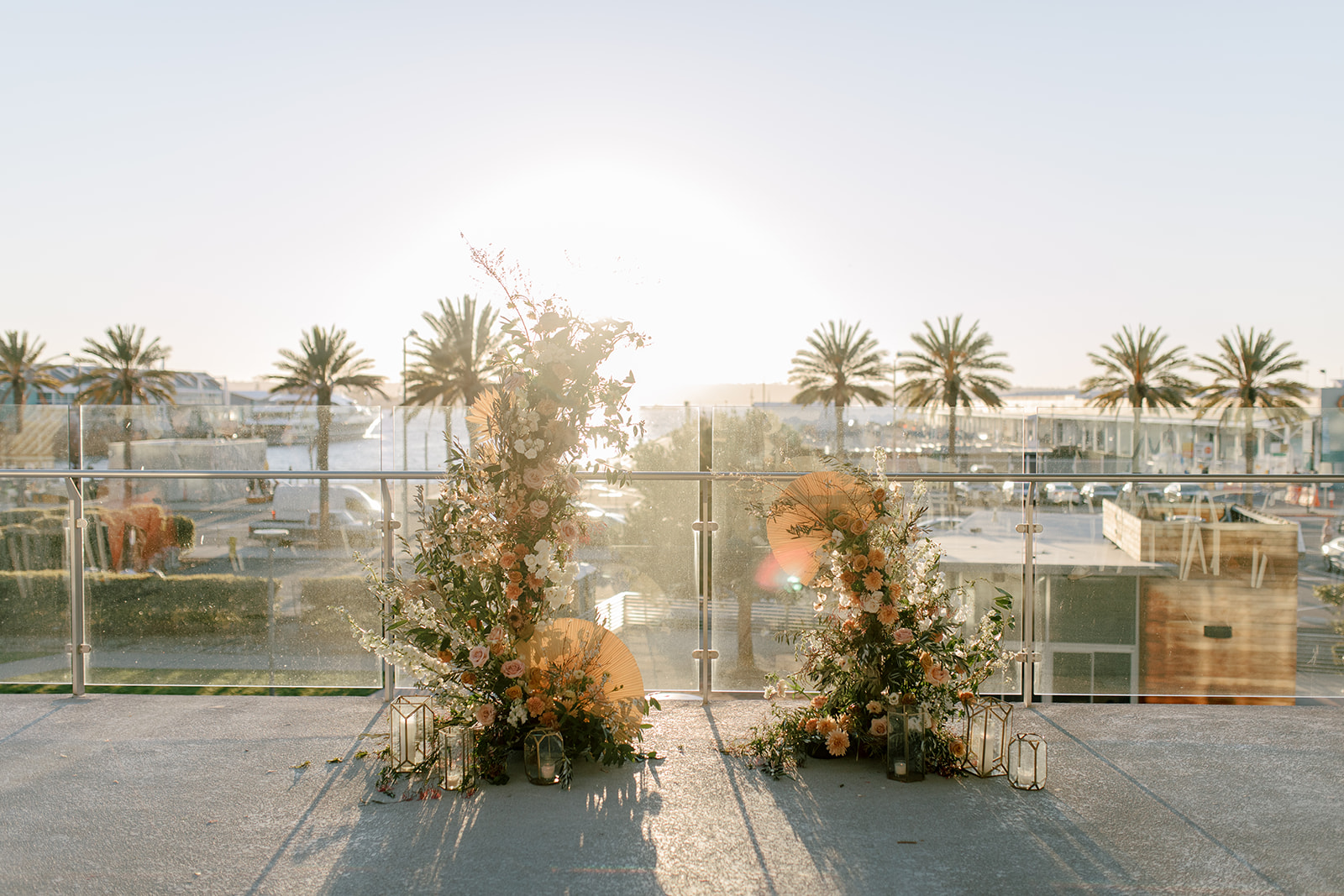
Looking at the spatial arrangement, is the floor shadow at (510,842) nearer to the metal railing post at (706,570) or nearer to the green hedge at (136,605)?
the metal railing post at (706,570)

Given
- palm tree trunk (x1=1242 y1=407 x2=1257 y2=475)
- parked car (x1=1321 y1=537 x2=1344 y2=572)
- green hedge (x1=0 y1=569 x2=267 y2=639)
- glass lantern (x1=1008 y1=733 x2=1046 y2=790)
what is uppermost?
palm tree trunk (x1=1242 y1=407 x2=1257 y2=475)

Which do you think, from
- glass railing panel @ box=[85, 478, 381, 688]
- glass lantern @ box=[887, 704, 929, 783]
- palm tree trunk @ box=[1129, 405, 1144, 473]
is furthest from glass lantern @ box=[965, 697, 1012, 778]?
palm tree trunk @ box=[1129, 405, 1144, 473]

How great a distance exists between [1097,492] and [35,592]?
6.07 metres

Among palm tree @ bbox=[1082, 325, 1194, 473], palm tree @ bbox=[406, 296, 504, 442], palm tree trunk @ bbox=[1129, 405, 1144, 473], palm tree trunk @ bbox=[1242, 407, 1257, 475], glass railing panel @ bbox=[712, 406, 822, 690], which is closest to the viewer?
glass railing panel @ bbox=[712, 406, 822, 690]

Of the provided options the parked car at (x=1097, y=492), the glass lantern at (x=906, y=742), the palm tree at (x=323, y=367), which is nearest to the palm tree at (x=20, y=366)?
the palm tree at (x=323, y=367)

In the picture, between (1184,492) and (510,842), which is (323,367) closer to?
(1184,492)

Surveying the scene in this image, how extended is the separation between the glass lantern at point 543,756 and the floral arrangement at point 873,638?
2.67 feet

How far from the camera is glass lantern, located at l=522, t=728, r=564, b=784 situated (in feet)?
11.8

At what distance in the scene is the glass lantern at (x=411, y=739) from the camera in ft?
12.1

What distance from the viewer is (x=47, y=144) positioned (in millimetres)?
11086

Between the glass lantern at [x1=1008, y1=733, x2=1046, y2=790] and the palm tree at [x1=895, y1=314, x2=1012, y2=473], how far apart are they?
3466cm

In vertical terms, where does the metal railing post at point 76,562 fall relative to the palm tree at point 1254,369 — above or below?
below

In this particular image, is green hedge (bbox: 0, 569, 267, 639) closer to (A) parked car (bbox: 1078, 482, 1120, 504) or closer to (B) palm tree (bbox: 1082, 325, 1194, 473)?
(A) parked car (bbox: 1078, 482, 1120, 504)

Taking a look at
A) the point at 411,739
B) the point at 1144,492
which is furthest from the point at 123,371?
the point at 1144,492
